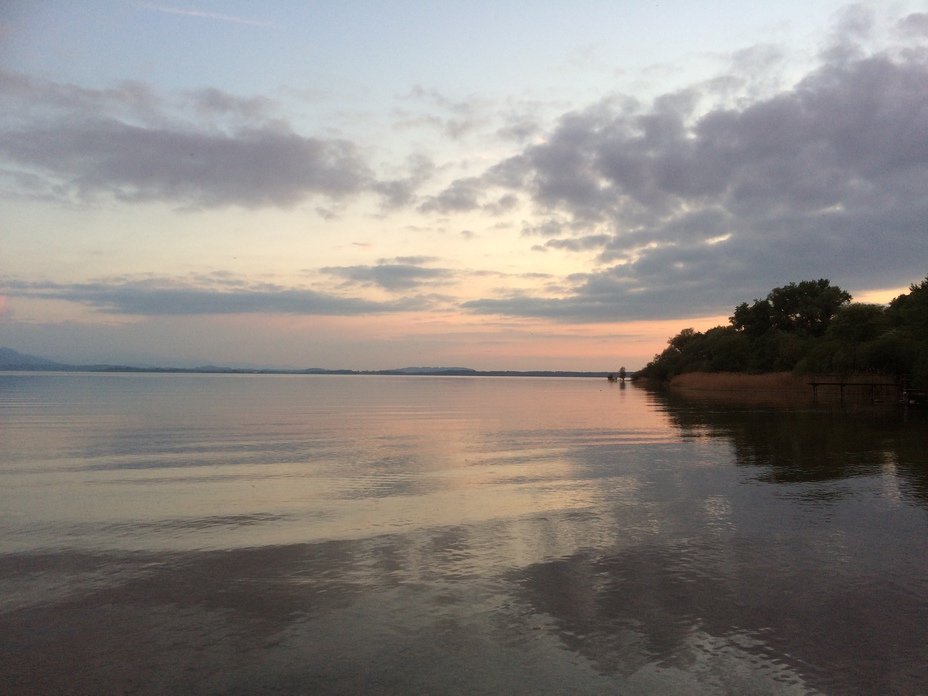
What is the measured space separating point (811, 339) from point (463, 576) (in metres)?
103

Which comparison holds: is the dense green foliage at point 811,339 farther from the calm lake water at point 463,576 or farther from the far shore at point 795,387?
the calm lake water at point 463,576

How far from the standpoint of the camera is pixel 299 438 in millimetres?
29281

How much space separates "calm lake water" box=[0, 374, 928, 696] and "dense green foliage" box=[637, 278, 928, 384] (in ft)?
162

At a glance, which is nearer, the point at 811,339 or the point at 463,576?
the point at 463,576

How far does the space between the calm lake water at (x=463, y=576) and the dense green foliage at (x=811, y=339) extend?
49273mm

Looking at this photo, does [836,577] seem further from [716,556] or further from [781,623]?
[781,623]

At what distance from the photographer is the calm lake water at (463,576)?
22.2 ft

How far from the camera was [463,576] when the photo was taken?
9711 mm

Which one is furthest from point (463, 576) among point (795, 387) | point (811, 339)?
point (811, 339)

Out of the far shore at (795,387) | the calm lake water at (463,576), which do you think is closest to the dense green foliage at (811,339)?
the far shore at (795,387)

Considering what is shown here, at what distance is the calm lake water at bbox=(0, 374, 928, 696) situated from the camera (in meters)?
6.76

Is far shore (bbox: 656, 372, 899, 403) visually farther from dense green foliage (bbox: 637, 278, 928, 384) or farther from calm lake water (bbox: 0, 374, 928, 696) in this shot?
calm lake water (bbox: 0, 374, 928, 696)

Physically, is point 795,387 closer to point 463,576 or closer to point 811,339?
point 811,339

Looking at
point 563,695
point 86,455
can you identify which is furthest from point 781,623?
point 86,455
